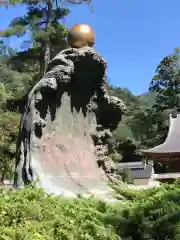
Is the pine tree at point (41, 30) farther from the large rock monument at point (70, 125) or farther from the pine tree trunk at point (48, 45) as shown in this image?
the large rock monument at point (70, 125)

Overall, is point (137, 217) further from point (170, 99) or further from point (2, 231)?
point (170, 99)

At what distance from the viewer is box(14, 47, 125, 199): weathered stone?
6016 mm

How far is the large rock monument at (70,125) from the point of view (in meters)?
6.02

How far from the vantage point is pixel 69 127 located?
6.96 m

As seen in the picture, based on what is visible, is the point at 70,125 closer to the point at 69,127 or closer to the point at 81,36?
the point at 69,127

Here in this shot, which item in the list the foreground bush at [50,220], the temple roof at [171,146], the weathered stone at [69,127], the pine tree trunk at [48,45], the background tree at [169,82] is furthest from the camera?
the background tree at [169,82]

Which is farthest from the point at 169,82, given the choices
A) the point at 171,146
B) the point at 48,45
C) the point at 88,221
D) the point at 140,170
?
the point at 88,221

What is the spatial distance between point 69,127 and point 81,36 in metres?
1.55

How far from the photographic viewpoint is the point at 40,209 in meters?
3.41

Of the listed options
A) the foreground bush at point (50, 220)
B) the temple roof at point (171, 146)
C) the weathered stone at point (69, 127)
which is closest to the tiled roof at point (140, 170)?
the temple roof at point (171, 146)

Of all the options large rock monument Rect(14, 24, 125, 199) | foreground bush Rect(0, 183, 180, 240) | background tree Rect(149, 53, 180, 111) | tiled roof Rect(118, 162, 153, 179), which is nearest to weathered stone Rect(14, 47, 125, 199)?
large rock monument Rect(14, 24, 125, 199)

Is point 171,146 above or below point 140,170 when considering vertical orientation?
above

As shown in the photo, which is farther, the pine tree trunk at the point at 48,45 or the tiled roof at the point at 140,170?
the tiled roof at the point at 140,170

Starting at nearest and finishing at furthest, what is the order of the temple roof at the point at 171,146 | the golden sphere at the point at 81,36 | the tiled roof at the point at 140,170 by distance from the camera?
the golden sphere at the point at 81,36 → the temple roof at the point at 171,146 → the tiled roof at the point at 140,170
